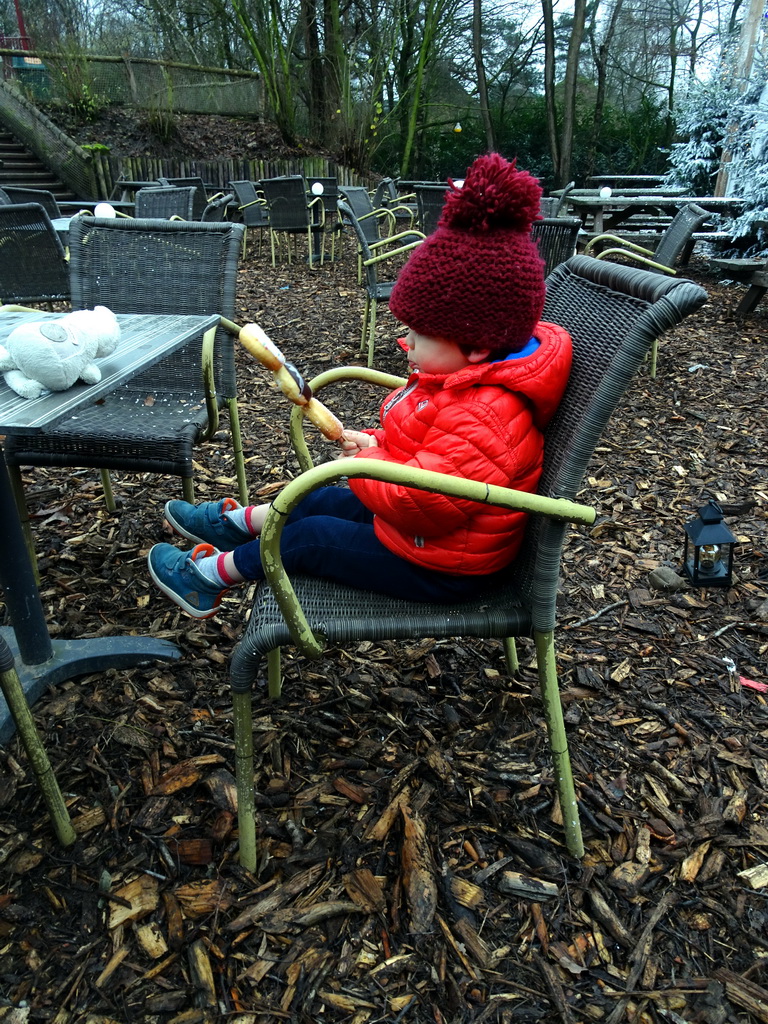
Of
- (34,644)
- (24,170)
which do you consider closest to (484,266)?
(34,644)

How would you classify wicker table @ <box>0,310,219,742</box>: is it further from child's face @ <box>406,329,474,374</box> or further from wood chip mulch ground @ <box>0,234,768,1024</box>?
child's face @ <box>406,329,474,374</box>

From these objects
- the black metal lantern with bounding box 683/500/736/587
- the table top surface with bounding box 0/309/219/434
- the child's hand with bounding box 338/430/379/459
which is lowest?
the black metal lantern with bounding box 683/500/736/587

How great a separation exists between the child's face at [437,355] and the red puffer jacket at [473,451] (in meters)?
0.02

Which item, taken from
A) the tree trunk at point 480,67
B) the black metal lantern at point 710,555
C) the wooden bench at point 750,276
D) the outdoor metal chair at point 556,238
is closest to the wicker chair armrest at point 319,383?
the black metal lantern at point 710,555

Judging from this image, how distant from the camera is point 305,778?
5.91 ft

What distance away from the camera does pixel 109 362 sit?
1.60 m

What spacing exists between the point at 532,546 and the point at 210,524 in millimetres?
939

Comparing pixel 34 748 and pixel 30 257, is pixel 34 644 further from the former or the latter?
pixel 30 257

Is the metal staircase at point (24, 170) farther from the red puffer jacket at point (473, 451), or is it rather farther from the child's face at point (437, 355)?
the red puffer jacket at point (473, 451)

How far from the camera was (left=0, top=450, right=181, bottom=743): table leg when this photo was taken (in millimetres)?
1857

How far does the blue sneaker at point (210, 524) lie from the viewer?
6.57ft

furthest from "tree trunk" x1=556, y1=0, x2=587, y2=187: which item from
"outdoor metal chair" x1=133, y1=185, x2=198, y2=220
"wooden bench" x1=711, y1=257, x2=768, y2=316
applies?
"outdoor metal chair" x1=133, y1=185, x2=198, y2=220

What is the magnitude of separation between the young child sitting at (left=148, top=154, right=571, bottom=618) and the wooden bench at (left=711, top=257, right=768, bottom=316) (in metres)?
5.93

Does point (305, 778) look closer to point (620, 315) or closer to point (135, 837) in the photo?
point (135, 837)
